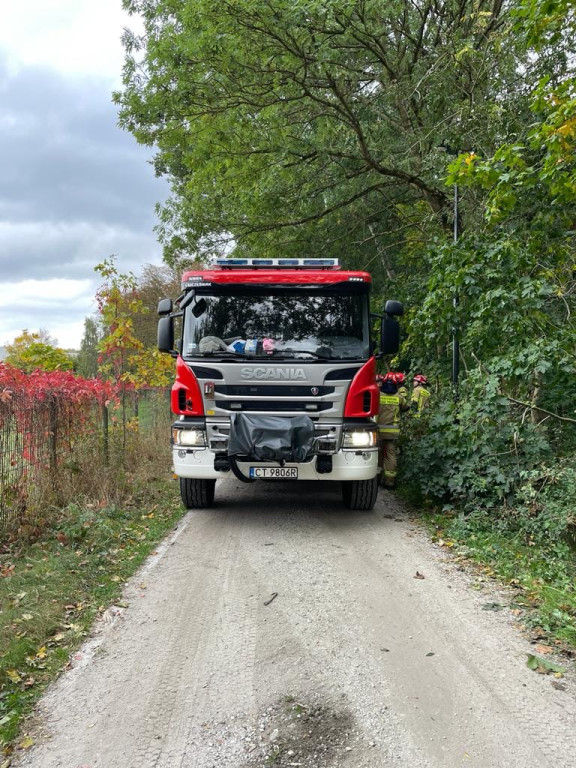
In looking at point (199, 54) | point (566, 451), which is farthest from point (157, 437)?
point (566, 451)

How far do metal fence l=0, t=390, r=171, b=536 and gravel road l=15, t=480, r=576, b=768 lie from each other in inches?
68.9

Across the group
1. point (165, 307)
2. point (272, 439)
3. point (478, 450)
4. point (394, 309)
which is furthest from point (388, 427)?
point (165, 307)

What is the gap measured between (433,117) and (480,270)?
5292 millimetres

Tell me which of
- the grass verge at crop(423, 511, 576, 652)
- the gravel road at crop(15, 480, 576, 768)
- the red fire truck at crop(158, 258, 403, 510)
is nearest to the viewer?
the gravel road at crop(15, 480, 576, 768)

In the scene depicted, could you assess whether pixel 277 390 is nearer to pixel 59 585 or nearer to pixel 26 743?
pixel 59 585

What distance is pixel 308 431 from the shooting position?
21.5 ft

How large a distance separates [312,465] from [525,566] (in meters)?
2.44

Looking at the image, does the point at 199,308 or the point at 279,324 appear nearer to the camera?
the point at 279,324

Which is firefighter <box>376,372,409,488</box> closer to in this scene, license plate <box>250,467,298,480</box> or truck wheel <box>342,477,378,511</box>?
truck wheel <box>342,477,378,511</box>

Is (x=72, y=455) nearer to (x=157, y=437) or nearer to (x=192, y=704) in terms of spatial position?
(x=157, y=437)

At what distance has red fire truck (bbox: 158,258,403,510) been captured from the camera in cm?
670

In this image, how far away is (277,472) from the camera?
6734mm

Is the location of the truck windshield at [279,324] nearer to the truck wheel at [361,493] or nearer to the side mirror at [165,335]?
the side mirror at [165,335]

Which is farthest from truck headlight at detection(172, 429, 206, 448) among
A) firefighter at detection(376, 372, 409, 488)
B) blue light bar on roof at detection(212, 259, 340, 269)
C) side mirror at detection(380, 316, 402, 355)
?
firefighter at detection(376, 372, 409, 488)
